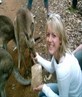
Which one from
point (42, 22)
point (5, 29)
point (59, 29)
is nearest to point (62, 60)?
point (59, 29)

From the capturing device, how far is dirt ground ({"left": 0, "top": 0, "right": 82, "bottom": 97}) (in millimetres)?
5695

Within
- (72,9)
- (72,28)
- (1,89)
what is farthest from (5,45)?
(72,9)

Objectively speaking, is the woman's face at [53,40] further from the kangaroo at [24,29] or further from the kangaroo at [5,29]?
the kangaroo at [5,29]

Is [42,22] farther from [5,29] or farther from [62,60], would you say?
[62,60]

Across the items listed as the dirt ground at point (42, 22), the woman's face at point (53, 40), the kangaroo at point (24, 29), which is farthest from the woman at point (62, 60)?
Answer: the kangaroo at point (24, 29)

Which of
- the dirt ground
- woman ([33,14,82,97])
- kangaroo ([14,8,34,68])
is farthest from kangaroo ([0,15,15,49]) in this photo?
woman ([33,14,82,97])

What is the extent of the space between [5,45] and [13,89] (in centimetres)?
107

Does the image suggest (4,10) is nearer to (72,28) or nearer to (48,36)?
(72,28)

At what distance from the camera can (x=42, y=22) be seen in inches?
305

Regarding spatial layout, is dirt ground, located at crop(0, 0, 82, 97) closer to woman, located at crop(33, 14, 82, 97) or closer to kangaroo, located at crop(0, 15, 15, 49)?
kangaroo, located at crop(0, 15, 15, 49)

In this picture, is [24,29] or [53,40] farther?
[24,29]

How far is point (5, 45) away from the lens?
6320mm

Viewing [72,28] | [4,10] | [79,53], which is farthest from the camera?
[4,10]

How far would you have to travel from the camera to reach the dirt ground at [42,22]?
5695 millimetres
